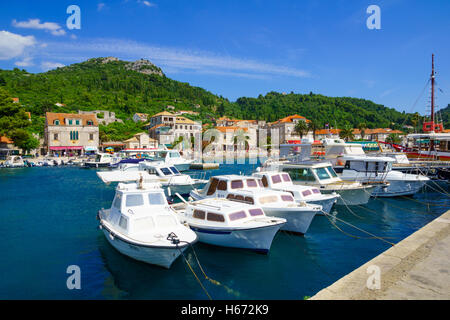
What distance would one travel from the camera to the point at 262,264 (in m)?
12.1

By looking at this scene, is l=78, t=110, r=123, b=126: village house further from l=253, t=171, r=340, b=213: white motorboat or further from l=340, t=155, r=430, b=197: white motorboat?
l=340, t=155, r=430, b=197: white motorboat

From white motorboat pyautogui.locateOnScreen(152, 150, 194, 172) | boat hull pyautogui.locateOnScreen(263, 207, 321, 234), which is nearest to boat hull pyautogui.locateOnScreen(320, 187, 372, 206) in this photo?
boat hull pyautogui.locateOnScreen(263, 207, 321, 234)

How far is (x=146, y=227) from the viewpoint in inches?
468

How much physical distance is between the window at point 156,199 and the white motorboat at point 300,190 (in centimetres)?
871

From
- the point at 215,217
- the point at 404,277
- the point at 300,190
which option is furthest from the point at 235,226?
the point at 300,190

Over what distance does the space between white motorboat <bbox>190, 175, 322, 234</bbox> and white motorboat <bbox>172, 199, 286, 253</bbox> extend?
6.48 feet

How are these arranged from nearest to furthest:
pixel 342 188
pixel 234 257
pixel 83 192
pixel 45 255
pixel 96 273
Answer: pixel 96 273 < pixel 234 257 < pixel 45 255 < pixel 342 188 < pixel 83 192

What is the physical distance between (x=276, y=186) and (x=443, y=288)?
12.9 meters

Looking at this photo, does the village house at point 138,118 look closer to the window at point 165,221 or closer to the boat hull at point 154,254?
the window at point 165,221

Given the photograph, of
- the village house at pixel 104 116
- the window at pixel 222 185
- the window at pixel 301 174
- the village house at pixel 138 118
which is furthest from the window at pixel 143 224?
the village house at pixel 138 118

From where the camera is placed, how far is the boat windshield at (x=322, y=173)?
75.5ft
